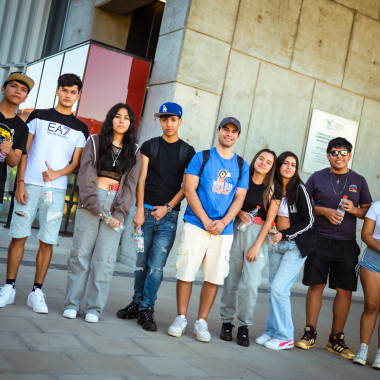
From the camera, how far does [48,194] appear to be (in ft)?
14.8

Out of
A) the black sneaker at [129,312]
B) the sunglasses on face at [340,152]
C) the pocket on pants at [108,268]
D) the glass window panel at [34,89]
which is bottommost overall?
the black sneaker at [129,312]

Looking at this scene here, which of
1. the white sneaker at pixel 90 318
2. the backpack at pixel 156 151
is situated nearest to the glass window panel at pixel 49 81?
the backpack at pixel 156 151

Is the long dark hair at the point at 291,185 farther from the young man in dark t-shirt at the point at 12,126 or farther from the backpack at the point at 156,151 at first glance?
the young man in dark t-shirt at the point at 12,126

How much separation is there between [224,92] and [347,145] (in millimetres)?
3313

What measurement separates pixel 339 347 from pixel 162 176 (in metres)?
2.39

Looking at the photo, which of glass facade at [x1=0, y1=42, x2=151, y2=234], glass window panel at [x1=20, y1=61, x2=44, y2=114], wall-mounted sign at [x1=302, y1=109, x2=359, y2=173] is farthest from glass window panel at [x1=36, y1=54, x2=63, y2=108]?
wall-mounted sign at [x1=302, y1=109, x2=359, y2=173]

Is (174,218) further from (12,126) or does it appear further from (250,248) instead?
(12,126)

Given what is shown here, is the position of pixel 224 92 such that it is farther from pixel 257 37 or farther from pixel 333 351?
pixel 333 351

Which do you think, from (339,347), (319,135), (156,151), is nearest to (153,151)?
(156,151)

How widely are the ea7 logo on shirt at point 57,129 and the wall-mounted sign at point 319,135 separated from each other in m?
5.41

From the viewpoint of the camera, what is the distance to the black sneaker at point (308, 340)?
16.6ft

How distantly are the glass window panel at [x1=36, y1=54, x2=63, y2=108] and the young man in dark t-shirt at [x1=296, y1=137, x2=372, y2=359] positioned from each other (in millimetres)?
5500

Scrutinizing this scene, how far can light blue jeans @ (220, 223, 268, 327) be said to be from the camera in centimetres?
481

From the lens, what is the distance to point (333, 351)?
520 centimetres
